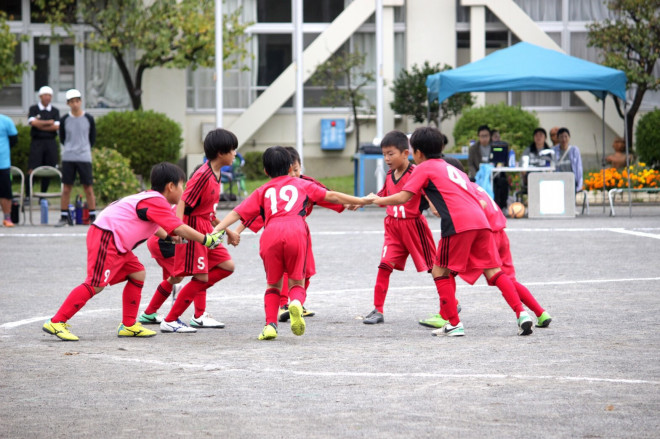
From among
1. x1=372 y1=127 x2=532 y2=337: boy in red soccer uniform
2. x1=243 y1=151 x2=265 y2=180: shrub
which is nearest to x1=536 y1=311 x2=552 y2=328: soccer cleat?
x1=372 y1=127 x2=532 y2=337: boy in red soccer uniform

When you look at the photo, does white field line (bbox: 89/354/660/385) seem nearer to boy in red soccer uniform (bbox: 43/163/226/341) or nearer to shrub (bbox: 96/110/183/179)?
boy in red soccer uniform (bbox: 43/163/226/341)

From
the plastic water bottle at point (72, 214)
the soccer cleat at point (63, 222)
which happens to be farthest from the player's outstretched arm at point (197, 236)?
the plastic water bottle at point (72, 214)

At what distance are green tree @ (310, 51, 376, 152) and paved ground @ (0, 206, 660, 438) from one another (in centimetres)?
1985

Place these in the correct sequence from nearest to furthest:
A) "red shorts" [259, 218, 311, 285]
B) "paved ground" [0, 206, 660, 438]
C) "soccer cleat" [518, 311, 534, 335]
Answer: "paved ground" [0, 206, 660, 438], "soccer cleat" [518, 311, 534, 335], "red shorts" [259, 218, 311, 285]

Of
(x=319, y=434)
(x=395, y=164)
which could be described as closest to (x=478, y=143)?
(x=395, y=164)

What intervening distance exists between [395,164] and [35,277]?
4.87 m

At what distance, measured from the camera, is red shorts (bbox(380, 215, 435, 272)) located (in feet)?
29.6

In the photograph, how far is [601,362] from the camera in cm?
690

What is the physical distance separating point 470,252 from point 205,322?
2.14 meters

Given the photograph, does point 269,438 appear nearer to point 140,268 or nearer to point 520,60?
point 140,268

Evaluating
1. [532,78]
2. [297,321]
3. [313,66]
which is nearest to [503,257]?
[297,321]

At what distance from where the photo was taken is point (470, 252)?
8.25 meters

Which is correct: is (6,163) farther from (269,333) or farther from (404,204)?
(269,333)

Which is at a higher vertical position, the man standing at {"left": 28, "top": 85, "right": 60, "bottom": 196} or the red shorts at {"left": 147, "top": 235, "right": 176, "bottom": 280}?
the man standing at {"left": 28, "top": 85, "right": 60, "bottom": 196}
